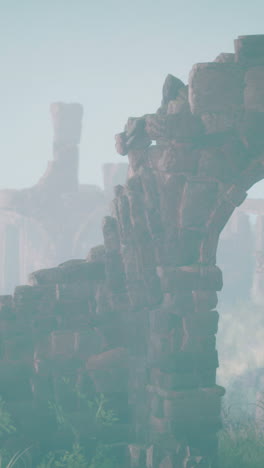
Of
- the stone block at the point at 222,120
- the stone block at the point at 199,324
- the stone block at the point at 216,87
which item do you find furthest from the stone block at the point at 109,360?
the stone block at the point at 216,87

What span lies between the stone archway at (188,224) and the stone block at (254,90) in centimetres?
1

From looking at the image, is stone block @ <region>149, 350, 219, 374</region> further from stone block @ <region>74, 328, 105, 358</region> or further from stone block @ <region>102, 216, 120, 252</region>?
stone block @ <region>102, 216, 120, 252</region>

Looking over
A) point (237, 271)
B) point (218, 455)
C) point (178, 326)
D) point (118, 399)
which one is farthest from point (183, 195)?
point (237, 271)

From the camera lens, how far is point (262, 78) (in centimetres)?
617

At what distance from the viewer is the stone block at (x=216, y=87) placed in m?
6.24

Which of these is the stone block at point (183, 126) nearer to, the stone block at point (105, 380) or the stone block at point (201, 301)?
the stone block at point (201, 301)

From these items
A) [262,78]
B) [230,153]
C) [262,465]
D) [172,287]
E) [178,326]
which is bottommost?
[262,465]

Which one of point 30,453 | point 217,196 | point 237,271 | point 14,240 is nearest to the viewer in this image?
point 30,453

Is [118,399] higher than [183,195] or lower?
lower

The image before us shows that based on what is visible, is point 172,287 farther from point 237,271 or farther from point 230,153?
point 237,271

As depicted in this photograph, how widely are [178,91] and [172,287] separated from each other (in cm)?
241

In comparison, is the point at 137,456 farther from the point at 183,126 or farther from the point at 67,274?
the point at 183,126

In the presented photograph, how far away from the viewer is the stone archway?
6242mm

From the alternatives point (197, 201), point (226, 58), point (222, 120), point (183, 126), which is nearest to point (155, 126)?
point (183, 126)
